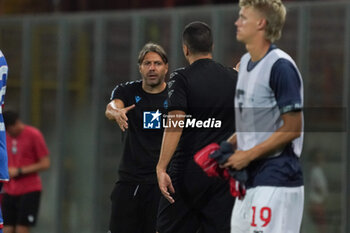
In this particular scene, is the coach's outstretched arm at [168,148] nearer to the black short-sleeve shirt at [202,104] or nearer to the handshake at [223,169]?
the black short-sleeve shirt at [202,104]

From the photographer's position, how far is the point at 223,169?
5.29 meters

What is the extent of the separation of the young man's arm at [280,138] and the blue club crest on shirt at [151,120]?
9.90 ft

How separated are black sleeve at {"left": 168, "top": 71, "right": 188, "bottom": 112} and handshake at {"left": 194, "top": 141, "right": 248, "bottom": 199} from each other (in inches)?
41.8

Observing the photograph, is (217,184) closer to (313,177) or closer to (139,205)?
(139,205)

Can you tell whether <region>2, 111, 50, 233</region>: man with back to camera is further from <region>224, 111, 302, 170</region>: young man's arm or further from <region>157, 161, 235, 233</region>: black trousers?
<region>224, 111, 302, 170</region>: young man's arm

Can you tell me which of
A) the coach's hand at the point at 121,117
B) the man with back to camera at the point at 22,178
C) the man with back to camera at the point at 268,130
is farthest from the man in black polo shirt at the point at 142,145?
the man with back to camera at the point at 22,178

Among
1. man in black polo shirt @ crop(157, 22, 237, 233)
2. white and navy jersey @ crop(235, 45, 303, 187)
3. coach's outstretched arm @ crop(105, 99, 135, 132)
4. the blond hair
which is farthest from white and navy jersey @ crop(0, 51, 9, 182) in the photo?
the blond hair

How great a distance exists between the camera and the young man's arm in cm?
499

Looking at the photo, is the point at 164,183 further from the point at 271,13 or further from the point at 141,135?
the point at 141,135

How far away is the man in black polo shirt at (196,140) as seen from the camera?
249 inches

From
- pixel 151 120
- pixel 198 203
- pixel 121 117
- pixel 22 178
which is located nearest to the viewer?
pixel 198 203

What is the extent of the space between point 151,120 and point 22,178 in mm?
3934

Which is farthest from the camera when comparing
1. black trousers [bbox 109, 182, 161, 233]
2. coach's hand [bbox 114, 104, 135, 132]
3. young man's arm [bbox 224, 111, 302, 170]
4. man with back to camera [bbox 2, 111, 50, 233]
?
man with back to camera [bbox 2, 111, 50, 233]

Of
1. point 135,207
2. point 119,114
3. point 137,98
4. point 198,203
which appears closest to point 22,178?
point 135,207
